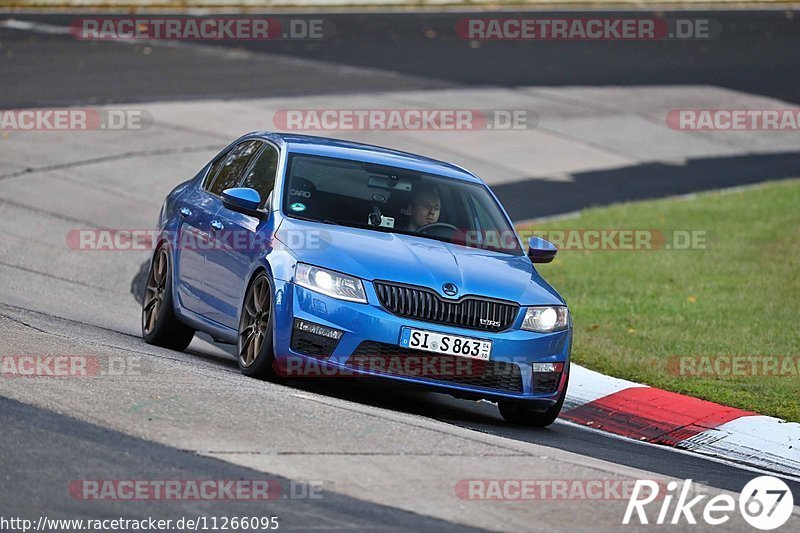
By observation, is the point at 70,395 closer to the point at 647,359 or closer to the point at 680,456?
the point at 680,456

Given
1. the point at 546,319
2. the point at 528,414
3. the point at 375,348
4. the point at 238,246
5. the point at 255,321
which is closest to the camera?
the point at 375,348

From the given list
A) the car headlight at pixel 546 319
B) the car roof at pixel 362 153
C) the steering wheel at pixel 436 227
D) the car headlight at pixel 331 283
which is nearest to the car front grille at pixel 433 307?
the car headlight at pixel 331 283

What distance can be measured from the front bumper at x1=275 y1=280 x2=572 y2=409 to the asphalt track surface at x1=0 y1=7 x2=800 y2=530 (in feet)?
0.71

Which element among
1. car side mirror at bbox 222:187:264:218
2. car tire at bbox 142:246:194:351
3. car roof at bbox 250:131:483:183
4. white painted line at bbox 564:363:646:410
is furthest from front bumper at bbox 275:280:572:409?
car tire at bbox 142:246:194:351

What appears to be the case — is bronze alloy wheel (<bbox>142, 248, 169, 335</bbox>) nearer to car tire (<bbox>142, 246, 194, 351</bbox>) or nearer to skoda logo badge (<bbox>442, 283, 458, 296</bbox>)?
car tire (<bbox>142, 246, 194, 351</bbox>)

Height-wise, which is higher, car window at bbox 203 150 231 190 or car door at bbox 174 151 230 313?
car window at bbox 203 150 231 190

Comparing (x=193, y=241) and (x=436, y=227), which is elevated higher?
(x=436, y=227)

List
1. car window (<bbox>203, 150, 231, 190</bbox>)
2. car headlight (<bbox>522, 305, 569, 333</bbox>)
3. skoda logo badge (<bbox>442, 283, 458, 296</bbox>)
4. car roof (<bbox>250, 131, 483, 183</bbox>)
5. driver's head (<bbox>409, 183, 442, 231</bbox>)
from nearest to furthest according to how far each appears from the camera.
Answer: skoda logo badge (<bbox>442, 283, 458, 296</bbox>), car headlight (<bbox>522, 305, 569, 333</bbox>), driver's head (<bbox>409, 183, 442, 231</bbox>), car roof (<bbox>250, 131, 483, 183</bbox>), car window (<bbox>203, 150, 231, 190</bbox>)

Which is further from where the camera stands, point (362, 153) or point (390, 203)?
point (362, 153)

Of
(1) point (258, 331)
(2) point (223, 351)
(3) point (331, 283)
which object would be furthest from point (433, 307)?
(2) point (223, 351)

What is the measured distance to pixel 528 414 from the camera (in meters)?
9.34

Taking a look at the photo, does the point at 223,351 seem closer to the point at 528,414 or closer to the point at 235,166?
the point at 235,166

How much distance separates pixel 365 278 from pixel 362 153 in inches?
70.7

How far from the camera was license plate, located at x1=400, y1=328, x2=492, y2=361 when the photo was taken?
8438 millimetres
